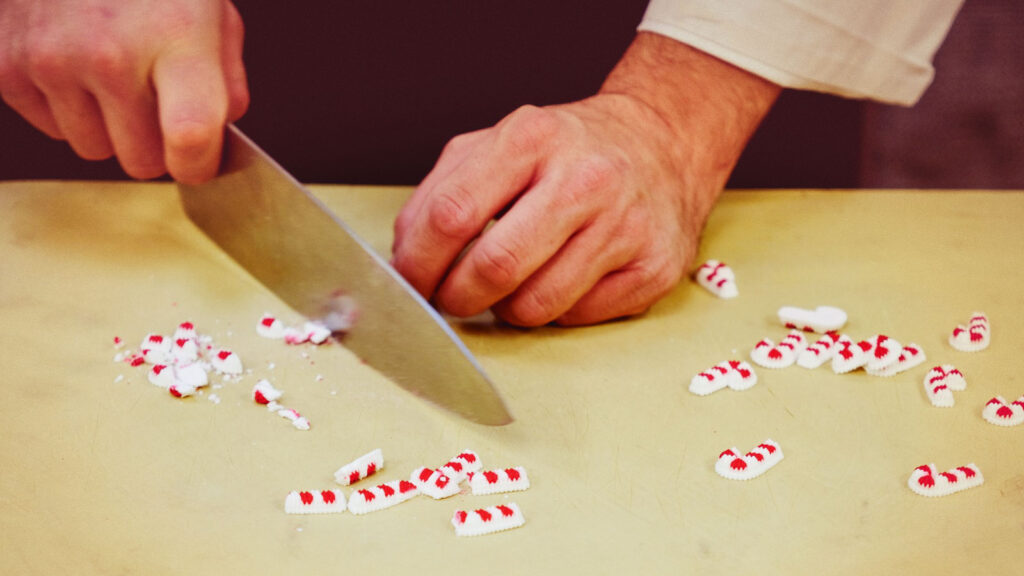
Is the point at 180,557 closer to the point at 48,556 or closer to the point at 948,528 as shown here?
the point at 48,556

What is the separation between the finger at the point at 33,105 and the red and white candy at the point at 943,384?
1.14 m

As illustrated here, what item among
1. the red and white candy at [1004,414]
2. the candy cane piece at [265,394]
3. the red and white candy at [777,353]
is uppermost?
the red and white candy at [1004,414]

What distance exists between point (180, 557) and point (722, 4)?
1016 millimetres

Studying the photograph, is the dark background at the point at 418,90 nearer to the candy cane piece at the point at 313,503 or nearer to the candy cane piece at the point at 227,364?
the candy cane piece at the point at 227,364

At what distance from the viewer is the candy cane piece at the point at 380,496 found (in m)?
0.90

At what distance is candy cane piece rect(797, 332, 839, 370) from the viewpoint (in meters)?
1.14

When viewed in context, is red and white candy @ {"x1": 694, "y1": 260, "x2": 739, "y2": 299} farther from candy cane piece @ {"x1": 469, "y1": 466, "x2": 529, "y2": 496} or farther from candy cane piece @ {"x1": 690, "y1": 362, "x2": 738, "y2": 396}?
candy cane piece @ {"x1": 469, "y1": 466, "x2": 529, "y2": 496}

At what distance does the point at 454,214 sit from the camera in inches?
45.6

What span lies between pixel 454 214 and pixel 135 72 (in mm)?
420

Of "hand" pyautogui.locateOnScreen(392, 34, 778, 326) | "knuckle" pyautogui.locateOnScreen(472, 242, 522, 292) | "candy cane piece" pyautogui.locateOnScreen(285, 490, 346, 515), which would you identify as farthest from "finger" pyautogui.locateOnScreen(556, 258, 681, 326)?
"candy cane piece" pyautogui.locateOnScreen(285, 490, 346, 515)

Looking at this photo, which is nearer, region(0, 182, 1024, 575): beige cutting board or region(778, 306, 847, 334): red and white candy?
region(0, 182, 1024, 575): beige cutting board

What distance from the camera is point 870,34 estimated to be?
146cm

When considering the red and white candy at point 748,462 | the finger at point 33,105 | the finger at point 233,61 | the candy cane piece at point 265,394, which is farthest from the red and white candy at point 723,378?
the finger at point 33,105

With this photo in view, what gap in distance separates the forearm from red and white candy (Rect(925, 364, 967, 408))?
1.44ft
